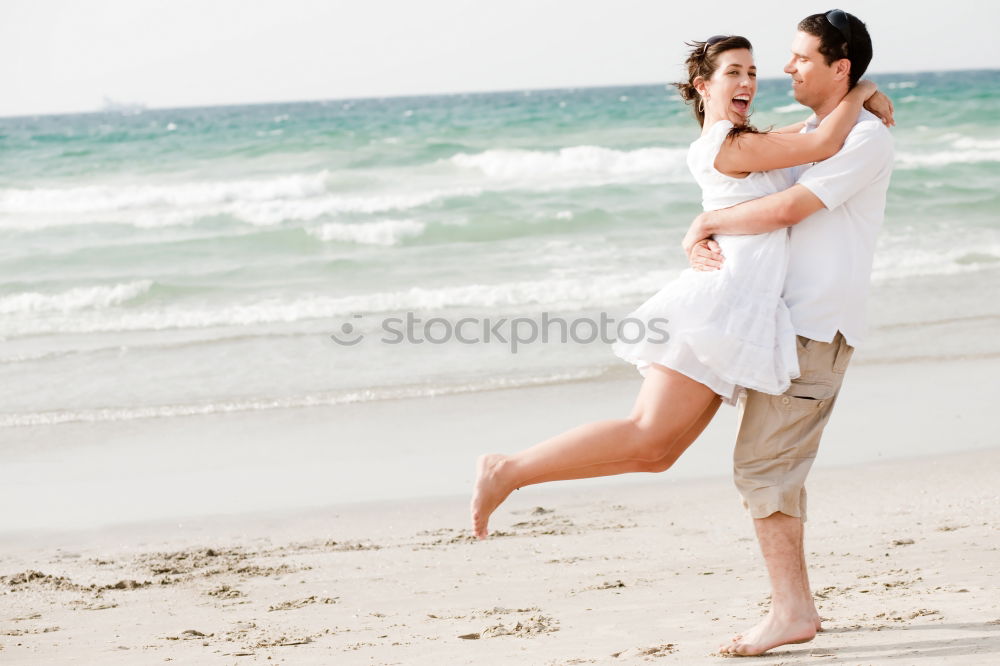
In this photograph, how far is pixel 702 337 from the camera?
2977 millimetres

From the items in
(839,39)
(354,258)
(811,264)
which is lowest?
(811,264)

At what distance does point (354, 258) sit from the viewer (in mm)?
14078

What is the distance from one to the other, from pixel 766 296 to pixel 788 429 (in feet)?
1.31

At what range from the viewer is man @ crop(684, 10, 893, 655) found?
2992mm

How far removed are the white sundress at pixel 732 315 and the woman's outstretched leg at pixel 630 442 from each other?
64 millimetres

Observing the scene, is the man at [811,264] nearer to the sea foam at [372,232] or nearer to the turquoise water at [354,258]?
the turquoise water at [354,258]

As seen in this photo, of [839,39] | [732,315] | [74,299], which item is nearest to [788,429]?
[732,315]

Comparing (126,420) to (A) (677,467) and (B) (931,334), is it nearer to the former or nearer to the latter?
(A) (677,467)

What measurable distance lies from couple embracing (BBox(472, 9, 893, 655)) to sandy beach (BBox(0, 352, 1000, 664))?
0.53m

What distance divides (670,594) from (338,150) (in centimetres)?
2386
